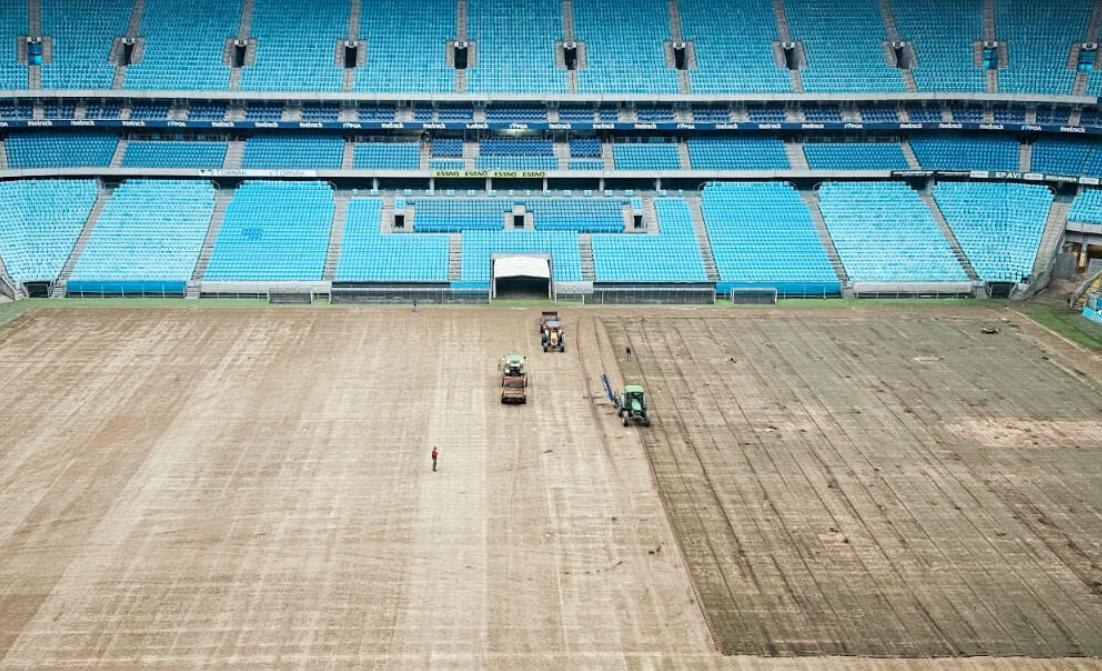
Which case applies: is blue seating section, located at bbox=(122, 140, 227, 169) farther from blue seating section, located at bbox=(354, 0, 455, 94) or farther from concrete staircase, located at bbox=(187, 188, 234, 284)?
blue seating section, located at bbox=(354, 0, 455, 94)

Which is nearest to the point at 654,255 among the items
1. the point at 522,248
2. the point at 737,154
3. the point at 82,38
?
the point at 522,248

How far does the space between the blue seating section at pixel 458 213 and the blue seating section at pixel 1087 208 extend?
122 feet

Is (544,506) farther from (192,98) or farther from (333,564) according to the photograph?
(192,98)

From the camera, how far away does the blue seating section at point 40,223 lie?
63688 millimetres

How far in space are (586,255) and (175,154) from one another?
1183 inches

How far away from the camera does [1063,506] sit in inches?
1400

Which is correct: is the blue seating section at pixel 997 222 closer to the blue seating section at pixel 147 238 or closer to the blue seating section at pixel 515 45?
the blue seating section at pixel 515 45

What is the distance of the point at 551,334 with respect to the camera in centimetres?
5381

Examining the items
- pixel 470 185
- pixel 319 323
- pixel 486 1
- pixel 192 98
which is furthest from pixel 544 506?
pixel 486 1

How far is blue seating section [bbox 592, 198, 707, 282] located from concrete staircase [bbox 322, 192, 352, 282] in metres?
16.4

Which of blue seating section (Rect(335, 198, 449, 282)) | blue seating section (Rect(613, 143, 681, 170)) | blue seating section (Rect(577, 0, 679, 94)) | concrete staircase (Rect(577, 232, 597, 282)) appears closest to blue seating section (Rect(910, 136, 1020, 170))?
blue seating section (Rect(613, 143, 681, 170))

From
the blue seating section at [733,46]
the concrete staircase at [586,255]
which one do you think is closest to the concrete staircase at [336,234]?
the concrete staircase at [586,255]

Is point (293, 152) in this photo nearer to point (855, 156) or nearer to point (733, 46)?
point (733, 46)

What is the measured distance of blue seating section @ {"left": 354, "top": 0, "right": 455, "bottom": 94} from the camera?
74.8m
